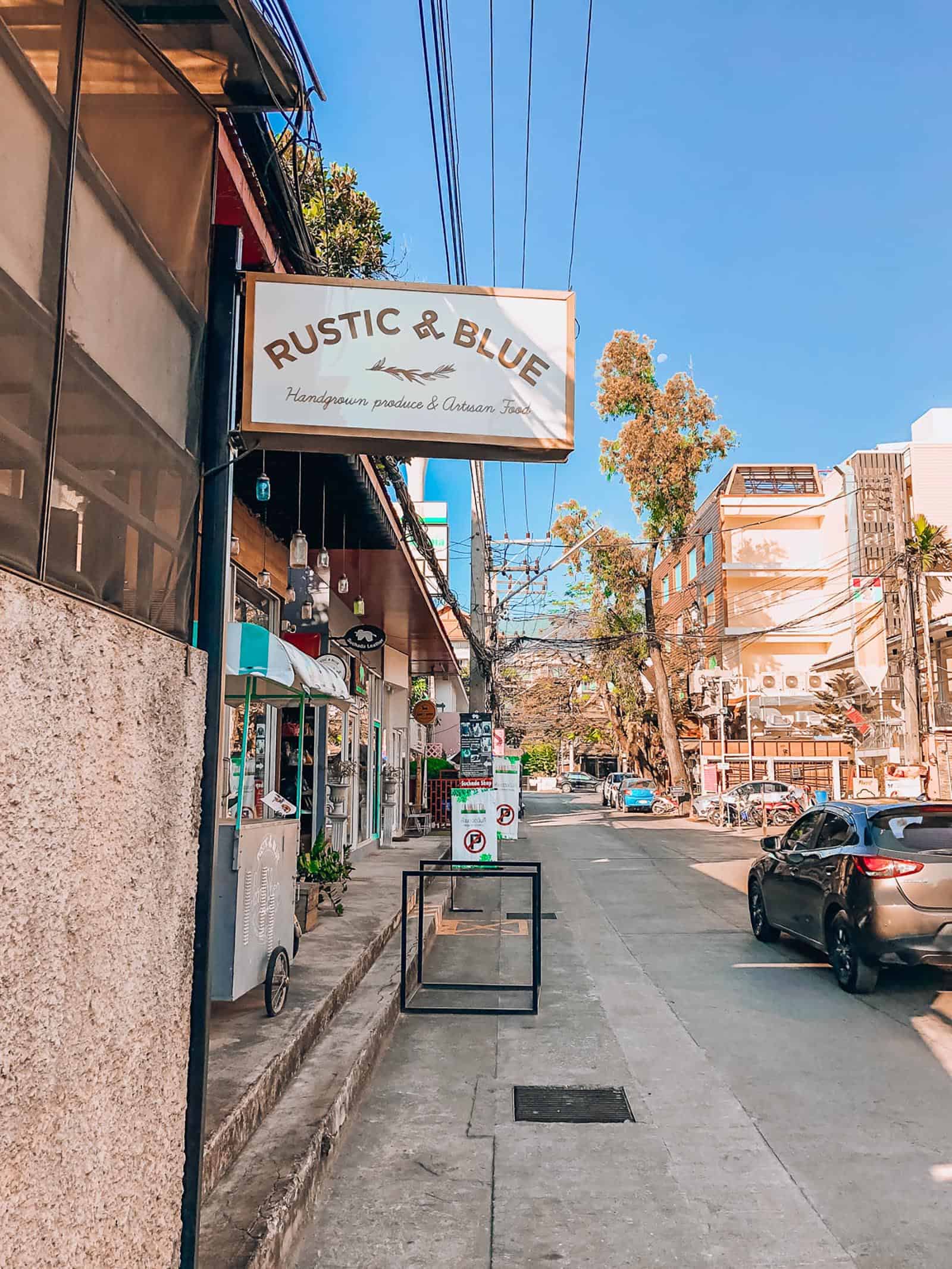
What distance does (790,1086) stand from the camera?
19.9 feet

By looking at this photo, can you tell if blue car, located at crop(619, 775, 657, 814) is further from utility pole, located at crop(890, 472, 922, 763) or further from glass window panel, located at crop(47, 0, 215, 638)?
glass window panel, located at crop(47, 0, 215, 638)

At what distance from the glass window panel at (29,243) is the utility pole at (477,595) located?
1765 centimetres

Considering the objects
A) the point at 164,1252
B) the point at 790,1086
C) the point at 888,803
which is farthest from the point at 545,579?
the point at 164,1252

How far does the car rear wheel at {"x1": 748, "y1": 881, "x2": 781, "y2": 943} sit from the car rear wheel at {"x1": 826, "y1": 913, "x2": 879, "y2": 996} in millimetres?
1806

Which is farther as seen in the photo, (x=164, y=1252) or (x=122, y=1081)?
(x=164, y=1252)

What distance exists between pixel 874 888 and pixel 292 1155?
5596 millimetres

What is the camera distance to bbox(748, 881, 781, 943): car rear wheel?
10.8 meters

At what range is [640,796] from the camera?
131 feet

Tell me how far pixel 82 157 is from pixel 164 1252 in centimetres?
314

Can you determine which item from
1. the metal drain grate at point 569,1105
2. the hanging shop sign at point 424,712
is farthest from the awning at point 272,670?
the hanging shop sign at point 424,712

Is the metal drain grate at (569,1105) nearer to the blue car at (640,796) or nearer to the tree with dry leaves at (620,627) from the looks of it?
the tree with dry leaves at (620,627)

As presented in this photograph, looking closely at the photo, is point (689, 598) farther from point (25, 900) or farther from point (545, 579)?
point (25, 900)

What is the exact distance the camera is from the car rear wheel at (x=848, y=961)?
8359 mm

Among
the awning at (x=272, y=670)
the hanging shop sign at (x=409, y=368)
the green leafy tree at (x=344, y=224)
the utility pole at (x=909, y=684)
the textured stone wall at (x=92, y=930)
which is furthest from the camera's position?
the utility pole at (x=909, y=684)
